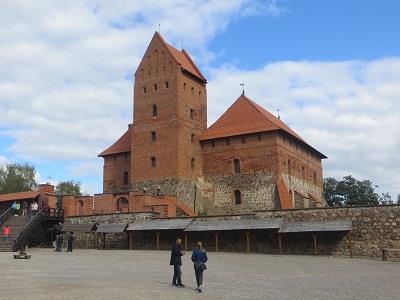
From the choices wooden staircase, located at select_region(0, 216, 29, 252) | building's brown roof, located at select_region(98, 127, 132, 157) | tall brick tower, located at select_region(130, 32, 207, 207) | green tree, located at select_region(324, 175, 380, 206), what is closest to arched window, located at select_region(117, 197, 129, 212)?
tall brick tower, located at select_region(130, 32, 207, 207)

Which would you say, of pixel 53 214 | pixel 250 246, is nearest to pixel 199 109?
pixel 53 214

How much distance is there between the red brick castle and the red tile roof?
7 cm

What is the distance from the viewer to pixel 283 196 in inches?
1417

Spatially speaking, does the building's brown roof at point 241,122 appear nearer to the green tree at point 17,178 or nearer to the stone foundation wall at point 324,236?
the stone foundation wall at point 324,236

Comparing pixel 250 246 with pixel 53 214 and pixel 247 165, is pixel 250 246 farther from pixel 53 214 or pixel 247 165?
pixel 53 214

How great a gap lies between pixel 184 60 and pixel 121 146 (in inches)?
382

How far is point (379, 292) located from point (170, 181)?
26.9 meters

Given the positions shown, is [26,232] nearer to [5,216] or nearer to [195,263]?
[5,216]

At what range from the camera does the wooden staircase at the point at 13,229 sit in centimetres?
2905

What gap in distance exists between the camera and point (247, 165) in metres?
38.6

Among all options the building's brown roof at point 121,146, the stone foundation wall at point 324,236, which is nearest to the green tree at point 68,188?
the building's brown roof at point 121,146

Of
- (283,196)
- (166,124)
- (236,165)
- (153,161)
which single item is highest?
(166,124)

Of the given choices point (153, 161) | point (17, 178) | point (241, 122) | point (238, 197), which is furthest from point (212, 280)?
point (17, 178)

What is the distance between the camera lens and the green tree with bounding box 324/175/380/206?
6172 cm
